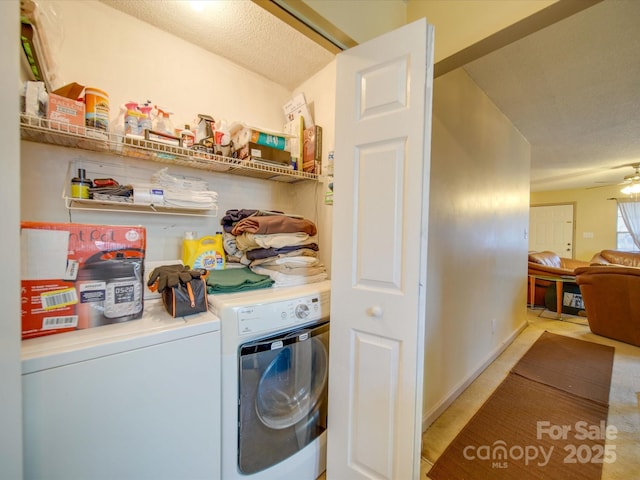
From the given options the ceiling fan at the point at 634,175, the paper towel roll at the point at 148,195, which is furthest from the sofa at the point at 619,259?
the paper towel roll at the point at 148,195

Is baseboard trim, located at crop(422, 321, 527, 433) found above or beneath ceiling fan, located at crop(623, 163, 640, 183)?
beneath

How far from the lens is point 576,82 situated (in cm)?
197

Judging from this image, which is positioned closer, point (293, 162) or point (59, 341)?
point (59, 341)

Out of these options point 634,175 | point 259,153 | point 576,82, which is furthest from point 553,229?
point 259,153

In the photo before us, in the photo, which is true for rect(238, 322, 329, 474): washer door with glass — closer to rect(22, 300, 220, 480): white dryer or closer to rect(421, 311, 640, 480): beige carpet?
rect(22, 300, 220, 480): white dryer

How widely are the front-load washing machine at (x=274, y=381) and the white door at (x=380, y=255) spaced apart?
0.12 metres

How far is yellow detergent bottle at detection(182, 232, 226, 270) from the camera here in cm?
144

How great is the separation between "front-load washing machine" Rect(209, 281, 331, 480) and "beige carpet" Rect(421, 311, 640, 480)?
708mm

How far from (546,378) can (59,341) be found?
324cm

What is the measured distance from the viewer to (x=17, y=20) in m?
0.59

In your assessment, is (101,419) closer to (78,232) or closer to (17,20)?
(78,232)

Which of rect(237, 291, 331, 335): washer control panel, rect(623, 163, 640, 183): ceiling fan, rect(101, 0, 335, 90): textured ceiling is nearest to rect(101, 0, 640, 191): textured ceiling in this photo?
rect(101, 0, 335, 90): textured ceiling

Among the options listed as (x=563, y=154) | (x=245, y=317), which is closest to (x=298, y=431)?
(x=245, y=317)

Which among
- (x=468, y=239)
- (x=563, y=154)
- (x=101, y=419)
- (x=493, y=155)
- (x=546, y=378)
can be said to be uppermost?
(x=563, y=154)
